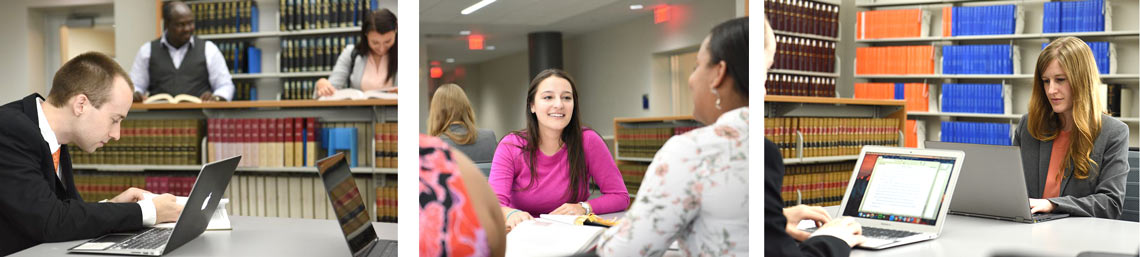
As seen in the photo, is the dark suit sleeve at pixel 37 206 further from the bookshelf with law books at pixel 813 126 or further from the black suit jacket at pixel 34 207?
the bookshelf with law books at pixel 813 126

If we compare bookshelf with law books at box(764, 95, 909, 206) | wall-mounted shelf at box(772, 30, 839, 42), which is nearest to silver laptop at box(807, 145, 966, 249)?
bookshelf with law books at box(764, 95, 909, 206)

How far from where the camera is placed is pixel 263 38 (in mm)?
5859

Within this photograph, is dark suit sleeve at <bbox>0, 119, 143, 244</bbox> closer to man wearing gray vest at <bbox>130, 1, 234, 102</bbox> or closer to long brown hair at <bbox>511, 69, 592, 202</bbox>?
long brown hair at <bbox>511, 69, 592, 202</bbox>

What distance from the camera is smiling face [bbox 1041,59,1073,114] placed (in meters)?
2.24

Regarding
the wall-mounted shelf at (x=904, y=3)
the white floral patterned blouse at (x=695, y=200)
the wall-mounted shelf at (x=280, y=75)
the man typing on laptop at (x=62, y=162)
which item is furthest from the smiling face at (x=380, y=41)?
the wall-mounted shelf at (x=904, y=3)

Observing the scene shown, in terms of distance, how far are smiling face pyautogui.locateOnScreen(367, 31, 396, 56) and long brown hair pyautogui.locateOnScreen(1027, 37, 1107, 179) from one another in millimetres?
3062

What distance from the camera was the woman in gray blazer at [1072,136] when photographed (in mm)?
2170

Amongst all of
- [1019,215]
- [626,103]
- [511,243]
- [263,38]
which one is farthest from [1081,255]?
[263,38]

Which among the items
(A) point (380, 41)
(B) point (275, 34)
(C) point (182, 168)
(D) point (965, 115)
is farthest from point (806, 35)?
(C) point (182, 168)

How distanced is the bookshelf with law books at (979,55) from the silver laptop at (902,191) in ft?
13.2

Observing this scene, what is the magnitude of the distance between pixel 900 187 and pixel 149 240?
1701 mm

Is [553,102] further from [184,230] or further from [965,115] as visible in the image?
[965,115]

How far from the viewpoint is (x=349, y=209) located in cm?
140

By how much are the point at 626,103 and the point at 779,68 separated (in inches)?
146
